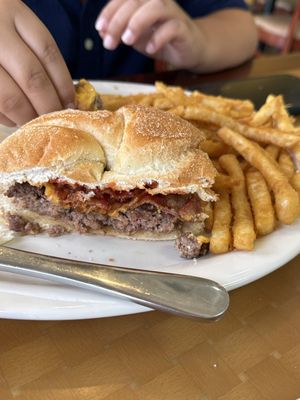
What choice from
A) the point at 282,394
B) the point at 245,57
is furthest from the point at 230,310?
the point at 245,57

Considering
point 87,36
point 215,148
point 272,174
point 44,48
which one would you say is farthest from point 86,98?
point 87,36

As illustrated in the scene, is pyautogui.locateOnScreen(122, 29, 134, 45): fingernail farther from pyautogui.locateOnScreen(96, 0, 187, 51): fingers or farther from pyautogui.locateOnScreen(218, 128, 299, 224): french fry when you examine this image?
pyautogui.locateOnScreen(218, 128, 299, 224): french fry

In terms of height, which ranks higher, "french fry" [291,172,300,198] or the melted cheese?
the melted cheese

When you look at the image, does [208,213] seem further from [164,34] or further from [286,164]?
[164,34]

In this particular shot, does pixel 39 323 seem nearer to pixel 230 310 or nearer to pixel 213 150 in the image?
pixel 230 310

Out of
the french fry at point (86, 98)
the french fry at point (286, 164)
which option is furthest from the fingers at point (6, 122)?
the french fry at point (286, 164)

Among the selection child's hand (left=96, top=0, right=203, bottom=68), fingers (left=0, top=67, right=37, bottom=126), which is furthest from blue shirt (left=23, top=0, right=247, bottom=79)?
fingers (left=0, top=67, right=37, bottom=126)
